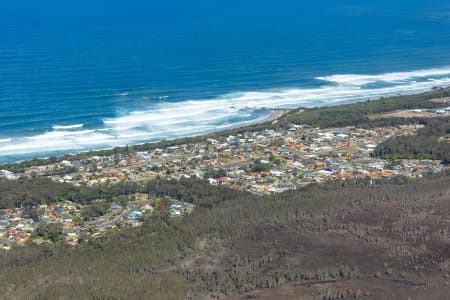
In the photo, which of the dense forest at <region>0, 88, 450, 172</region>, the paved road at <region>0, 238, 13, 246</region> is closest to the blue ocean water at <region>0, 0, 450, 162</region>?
the dense forest at <region>0, 88, 450, 172</region>

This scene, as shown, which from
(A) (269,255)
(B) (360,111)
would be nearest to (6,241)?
(A) (269,255)

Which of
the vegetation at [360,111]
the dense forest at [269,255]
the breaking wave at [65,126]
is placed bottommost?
the dense forest at [269,255]

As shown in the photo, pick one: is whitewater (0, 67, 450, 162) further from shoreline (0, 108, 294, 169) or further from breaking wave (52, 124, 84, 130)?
shoreline (0, 108, 294, 169)

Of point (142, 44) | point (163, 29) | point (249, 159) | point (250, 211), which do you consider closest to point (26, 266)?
point (250, 211)

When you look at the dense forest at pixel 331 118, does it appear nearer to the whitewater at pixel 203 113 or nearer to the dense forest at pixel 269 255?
the whitewater at pixel 203 113

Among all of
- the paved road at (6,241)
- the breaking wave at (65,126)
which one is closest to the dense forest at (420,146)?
the breaking wave at (65,126)

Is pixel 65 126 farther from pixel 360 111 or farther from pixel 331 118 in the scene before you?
pixel 360 111

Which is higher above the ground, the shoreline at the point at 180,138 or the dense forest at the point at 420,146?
the shoreline at the point at 180,138
